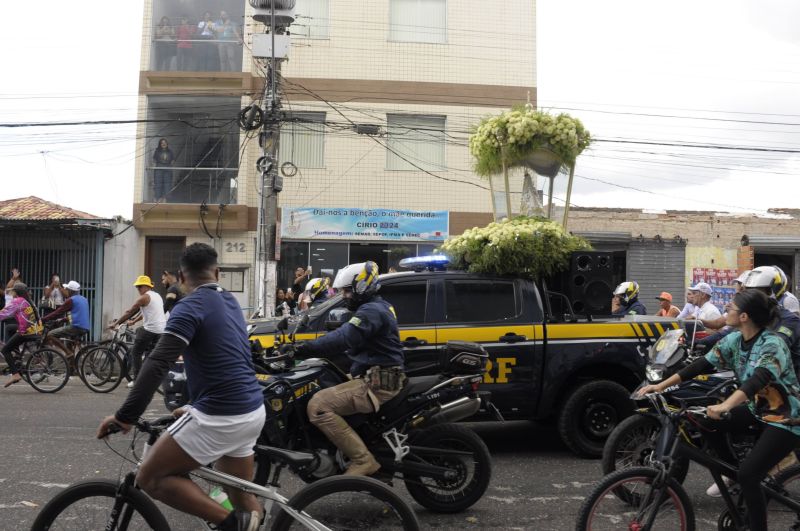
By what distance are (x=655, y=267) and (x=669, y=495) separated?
1751 cm

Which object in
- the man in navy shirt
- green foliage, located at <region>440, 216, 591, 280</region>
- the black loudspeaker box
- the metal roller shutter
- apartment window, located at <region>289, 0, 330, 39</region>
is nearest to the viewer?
the man in navy shirt

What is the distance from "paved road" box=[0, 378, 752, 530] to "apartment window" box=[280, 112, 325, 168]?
435 inches

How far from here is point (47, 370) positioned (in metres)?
11.8

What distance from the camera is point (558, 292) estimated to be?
7.83m

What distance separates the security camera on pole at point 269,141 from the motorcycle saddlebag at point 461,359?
9.50 m

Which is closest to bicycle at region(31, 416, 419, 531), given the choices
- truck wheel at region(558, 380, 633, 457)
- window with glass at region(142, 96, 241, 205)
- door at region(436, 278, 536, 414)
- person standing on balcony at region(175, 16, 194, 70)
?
door at region(436, 278, 536, 414)

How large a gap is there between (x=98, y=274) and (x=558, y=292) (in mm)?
14491

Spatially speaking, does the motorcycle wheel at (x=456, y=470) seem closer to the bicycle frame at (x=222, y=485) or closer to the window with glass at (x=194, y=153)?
the bicycle frame at (x=222, y=485)

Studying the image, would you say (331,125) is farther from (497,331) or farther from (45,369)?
(497,331)

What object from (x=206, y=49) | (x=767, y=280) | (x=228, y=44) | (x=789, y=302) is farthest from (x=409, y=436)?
(x=206, y=49)

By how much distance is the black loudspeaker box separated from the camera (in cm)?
768

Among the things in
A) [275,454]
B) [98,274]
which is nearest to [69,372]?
[98,274]

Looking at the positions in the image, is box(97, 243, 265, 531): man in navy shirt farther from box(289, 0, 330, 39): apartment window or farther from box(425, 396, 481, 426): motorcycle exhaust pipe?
box(289, 0, 330, 39): apartment window

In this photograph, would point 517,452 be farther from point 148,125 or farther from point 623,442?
point 148,125
